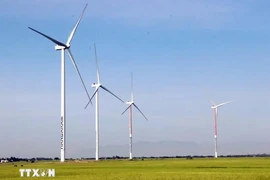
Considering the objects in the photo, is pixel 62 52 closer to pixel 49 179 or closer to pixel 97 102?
pixel 97 102

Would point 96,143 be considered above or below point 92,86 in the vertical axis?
below

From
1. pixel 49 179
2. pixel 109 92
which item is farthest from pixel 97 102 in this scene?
pixel 49 179

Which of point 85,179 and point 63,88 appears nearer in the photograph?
point 85,179

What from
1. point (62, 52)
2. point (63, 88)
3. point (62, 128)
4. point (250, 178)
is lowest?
point (250, 178)

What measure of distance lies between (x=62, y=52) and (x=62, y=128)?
1893cm

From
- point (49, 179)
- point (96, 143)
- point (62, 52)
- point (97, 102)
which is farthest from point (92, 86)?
point (49, 179)

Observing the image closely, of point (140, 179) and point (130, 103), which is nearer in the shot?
point (140, 179)

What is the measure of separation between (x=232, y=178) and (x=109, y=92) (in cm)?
9676

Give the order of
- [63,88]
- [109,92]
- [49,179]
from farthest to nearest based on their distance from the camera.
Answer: [109,92], [63,88], [49,179]

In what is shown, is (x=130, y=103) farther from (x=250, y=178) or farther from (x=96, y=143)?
(x=250, y=178)

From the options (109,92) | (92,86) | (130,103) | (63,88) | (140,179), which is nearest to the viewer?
(140,179)

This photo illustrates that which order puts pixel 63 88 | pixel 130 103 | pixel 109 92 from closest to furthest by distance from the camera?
1. pixel 63 88
2. pixel 109 92
3. pixel 130 103

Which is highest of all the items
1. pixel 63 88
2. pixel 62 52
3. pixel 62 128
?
pixel 62 52

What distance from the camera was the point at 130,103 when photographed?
193875mm
